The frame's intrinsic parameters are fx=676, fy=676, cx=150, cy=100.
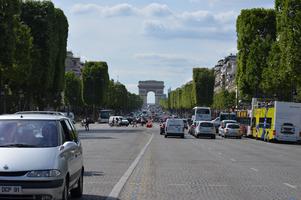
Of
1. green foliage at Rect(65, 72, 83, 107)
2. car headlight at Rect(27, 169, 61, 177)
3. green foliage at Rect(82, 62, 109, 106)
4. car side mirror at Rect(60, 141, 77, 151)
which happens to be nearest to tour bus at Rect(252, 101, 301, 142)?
car side mirror at Rect(60, 141, 77, 151)

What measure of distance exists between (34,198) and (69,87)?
140745mm

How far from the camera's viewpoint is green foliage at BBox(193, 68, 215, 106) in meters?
152

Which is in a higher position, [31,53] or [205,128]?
[31,53]

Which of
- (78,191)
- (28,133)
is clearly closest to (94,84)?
(78,191)

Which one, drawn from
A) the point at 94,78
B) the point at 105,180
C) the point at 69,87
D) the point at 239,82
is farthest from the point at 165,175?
the point at 69,87

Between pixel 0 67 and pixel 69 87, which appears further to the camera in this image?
pixel 69 87

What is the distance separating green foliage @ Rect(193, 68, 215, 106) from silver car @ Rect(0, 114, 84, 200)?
139322mm

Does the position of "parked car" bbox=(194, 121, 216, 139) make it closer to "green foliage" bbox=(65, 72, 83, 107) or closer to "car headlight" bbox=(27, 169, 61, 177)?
"car headlight" bbox=(27, 169, 61, 177)

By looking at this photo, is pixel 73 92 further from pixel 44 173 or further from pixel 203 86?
pixel 44 173

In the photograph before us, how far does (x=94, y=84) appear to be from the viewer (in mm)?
135125

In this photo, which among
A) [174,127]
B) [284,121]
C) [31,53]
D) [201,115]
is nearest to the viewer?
[284,121]

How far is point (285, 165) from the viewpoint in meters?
26.0

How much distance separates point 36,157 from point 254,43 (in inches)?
2465

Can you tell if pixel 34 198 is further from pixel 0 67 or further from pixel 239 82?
pixel 239 82
